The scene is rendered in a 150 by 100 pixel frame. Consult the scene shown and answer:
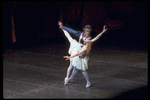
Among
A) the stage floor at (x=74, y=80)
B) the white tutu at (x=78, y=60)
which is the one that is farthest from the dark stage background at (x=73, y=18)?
the white tutu at (x=78, y=60)

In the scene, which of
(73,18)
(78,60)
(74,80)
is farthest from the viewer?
(73,18)

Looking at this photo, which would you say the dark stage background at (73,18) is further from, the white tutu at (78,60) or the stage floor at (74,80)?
the white tutu at (78,60)

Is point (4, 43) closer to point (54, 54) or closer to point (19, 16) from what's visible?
point (19, 16)

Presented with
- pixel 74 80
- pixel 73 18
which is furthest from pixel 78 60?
pixel 73 18

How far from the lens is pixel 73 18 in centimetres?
1291

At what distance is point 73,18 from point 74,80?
7817 millimetres

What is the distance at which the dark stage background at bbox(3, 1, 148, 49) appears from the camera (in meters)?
12.1

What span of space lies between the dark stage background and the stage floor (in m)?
3.75

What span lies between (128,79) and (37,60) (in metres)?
3.23

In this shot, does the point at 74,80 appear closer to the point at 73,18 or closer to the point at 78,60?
the point at 78,60

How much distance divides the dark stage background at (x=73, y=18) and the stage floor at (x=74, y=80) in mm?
3753

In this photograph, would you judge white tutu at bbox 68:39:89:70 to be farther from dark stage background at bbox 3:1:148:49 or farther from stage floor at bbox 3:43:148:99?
dark stage background at bbox 3:1:148:49

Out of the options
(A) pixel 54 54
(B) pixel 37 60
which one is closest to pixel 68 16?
(A) pixel 54 54

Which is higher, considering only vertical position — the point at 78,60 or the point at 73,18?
the point at 73,18
